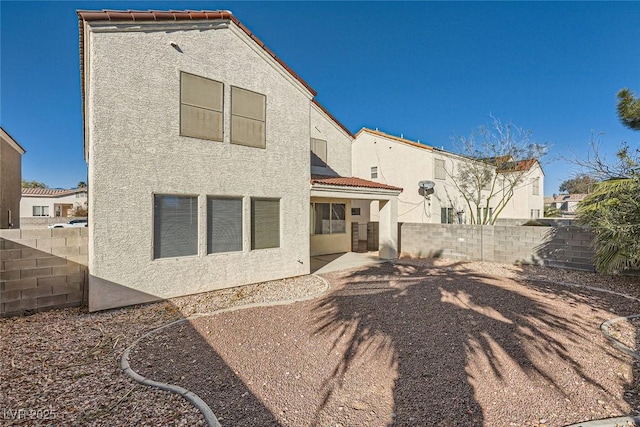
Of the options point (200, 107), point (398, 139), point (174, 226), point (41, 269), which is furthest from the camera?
point (398, 139)

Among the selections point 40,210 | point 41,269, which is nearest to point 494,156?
point 41,269

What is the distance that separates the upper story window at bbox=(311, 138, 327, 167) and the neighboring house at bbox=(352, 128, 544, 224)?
232 inches

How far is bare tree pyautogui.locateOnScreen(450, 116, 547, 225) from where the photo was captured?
17.8 meters

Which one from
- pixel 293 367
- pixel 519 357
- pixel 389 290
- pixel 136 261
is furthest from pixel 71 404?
pixel 389 290

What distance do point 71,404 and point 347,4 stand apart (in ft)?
49.6

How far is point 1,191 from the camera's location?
13.3 meters

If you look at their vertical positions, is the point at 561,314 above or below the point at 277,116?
below

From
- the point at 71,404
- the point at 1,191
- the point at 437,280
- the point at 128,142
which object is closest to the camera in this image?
the point at 71,404

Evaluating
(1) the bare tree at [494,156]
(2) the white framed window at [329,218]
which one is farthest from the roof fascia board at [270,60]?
(1) the bare tree at [494,156]

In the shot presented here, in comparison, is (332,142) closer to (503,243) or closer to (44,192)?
(503,243)

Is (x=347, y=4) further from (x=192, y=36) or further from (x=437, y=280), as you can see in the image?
(x=437, y=280)

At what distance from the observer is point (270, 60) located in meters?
9.72

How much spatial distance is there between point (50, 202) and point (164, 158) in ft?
153

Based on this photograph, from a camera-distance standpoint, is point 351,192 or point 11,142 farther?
point 11,142
